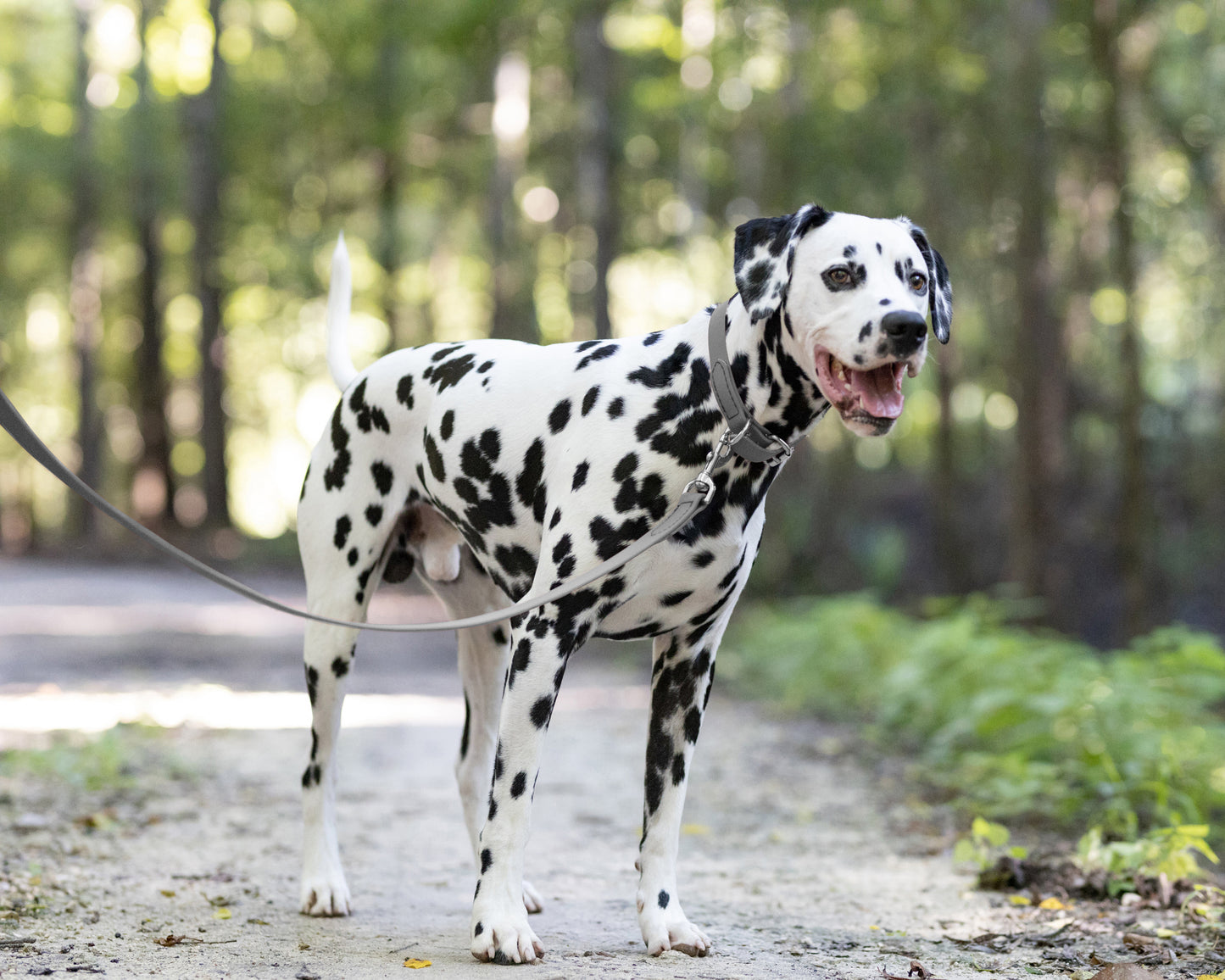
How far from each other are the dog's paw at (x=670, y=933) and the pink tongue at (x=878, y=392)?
1.77 m

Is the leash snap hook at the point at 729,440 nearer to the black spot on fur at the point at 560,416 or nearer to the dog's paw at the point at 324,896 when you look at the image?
the black spot on fur at the point at 560,416

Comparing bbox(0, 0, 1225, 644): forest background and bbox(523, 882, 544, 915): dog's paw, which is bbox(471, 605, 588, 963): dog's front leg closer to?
bbox(523, 882, 544, 915): dog's paw

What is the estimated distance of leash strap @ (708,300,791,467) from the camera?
12.6 feet

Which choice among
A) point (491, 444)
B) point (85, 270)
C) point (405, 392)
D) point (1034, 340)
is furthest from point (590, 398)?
point (85, 270)

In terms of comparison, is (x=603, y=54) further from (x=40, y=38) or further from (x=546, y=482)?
(x=40, y=38)

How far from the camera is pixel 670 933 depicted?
405 centimetres

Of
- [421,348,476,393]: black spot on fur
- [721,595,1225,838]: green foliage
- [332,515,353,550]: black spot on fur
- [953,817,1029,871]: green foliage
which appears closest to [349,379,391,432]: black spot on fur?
[421,348,476,393]: black spot on fur

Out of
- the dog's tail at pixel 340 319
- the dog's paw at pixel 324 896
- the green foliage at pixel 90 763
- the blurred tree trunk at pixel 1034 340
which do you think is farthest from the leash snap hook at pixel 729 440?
the blurred tree trunk at pixel 1034 340

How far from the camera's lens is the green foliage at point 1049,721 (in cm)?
629

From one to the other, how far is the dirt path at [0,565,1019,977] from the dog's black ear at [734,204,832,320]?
2022 mm

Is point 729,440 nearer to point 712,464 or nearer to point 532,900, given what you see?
point 712,464

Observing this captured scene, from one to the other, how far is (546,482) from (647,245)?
2251 centimetres

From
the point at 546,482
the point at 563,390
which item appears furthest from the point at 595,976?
the point at 563,390

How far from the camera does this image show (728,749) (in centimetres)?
882
